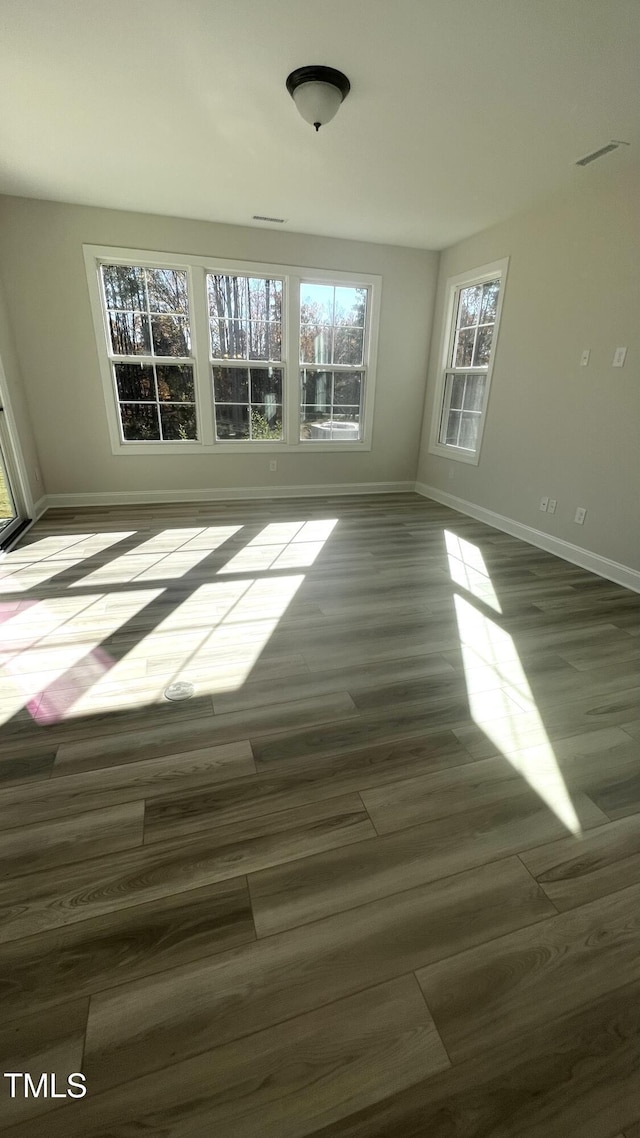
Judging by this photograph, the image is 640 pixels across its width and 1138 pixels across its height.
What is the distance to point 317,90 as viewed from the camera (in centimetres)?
224

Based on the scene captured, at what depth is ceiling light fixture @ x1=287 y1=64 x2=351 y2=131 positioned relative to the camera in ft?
7.25

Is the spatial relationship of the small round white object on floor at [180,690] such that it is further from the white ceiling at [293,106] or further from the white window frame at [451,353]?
the white window frame at [451,353]

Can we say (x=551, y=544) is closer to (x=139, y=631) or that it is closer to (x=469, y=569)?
(x=469, y=569)

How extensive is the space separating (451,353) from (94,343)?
11.8 ft

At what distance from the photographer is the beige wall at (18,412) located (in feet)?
12.6

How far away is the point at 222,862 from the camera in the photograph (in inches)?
51.9

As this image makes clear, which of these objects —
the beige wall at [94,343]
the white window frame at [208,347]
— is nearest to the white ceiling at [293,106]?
the beige wall at [94,343]

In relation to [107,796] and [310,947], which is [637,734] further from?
[107,796]

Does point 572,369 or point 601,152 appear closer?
point 601,152

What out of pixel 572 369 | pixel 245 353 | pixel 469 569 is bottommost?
pixel 469 569

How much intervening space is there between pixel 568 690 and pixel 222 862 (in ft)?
5.33

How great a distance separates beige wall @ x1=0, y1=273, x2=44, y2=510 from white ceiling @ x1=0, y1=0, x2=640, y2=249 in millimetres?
1054

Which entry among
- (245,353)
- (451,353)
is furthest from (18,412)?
(451,353)

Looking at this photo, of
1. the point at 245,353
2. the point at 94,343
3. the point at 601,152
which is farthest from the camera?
the point at 245,353
